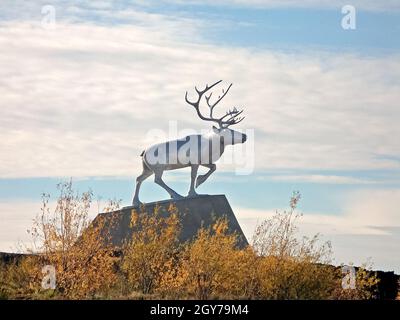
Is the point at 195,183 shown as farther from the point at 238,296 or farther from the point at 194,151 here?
the point at 238,296

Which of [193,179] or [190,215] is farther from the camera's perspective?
[193,179]

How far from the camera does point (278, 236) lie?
16.1 meters

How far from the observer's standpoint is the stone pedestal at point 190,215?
21688mm

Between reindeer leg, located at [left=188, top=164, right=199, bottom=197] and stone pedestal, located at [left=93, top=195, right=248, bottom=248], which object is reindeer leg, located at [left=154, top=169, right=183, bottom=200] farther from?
stone pedestal, located at [left=93, top=195, right=248, bottom=248]

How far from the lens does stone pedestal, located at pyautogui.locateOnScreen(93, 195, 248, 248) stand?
71.2 feet

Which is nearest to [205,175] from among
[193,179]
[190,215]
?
[193,179]

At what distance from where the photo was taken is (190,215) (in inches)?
862

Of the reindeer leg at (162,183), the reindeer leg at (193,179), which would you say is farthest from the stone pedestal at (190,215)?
the reindeer leg at (162,183)

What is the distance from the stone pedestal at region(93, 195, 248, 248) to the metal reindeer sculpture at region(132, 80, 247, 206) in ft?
1.24

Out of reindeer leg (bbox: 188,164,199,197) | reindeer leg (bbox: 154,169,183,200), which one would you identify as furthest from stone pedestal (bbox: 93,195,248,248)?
reindeer leg (bbox: 154,169,183,200)

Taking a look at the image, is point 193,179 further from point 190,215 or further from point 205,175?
point 190,215

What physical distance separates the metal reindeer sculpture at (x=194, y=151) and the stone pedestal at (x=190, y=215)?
1.24 ft

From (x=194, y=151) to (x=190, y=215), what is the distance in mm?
1574
